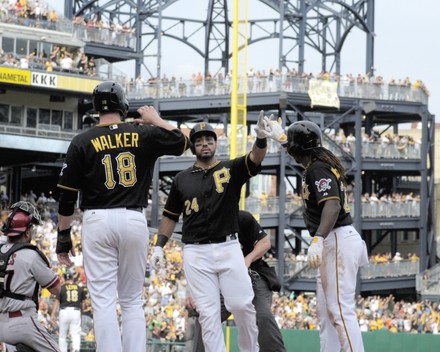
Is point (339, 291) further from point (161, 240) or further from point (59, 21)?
point (59, 21)

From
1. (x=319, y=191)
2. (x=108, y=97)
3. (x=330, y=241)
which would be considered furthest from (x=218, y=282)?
(x=108, y=97)

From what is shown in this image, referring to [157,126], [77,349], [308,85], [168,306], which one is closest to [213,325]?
[157,126]

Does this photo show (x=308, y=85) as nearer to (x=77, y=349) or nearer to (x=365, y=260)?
(x=77, y=349)

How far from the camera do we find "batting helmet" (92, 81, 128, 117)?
8.23 meters

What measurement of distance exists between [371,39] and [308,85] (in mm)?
7108

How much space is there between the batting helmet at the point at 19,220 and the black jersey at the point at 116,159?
80 cm

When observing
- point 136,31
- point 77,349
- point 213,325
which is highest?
point 136,31

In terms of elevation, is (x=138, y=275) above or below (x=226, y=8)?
below

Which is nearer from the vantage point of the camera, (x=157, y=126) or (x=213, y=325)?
(x=157, y=126)

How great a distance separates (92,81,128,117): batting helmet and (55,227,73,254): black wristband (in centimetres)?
101

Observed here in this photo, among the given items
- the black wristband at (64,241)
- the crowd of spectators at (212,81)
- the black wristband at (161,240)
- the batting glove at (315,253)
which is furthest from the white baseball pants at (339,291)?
the crowd of spectators at (212,81)

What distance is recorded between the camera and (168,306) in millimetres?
25438

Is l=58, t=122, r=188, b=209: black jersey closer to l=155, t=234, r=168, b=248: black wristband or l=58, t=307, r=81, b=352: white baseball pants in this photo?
l=155, t=234, r=168, b=248: black wristband

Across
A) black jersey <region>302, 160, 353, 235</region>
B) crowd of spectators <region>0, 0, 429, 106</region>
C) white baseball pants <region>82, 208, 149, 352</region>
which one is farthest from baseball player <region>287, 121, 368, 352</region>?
A: crowd of spectators <region>0, 0, 429, 106</region>
